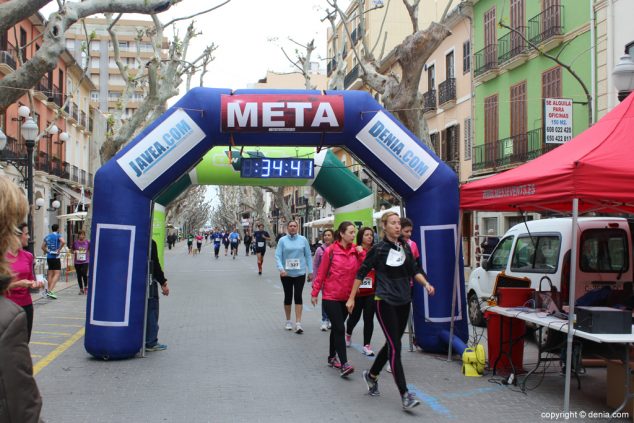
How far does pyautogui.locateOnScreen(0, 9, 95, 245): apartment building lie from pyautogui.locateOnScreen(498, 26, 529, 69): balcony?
53.4ft

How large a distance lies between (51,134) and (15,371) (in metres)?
37.3

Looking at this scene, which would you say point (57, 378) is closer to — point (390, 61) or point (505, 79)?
point (505, 79)

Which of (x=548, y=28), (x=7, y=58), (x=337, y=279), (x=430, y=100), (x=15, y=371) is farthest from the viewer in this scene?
(x=430, y=100)

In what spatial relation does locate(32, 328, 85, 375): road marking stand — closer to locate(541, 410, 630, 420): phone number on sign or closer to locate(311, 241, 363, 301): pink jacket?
locate(311, 241, 363, 301): pink jacket

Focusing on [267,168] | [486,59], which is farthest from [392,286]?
[486,59]

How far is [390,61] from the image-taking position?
126 ft

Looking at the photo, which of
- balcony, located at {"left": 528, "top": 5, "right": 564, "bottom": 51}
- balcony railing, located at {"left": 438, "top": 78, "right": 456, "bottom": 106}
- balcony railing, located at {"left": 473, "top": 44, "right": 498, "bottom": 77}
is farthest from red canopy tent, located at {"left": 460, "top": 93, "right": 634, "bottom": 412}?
balcony railing, located at {"left": 438, "top": 78, "right": 456, "bottom": 106}

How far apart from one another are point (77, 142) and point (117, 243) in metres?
38.6

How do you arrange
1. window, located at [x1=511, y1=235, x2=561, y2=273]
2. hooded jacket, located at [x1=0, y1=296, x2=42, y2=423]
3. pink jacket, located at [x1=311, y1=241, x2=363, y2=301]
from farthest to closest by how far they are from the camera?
window, located at [x1=511, y1=235, x2=561, y2=273] < pink jacket, located at [x1=311, y1=241, x2=363, y2=301] < hooded jacket, located at [x1=0, y1=296, x2=42, y2=423]

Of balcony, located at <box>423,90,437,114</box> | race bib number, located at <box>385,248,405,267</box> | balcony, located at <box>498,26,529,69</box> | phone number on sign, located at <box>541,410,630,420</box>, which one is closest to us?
phone number on sign, located at <box>541,410,630,420</box>

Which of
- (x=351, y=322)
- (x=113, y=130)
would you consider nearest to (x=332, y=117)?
(x=351, y=322)

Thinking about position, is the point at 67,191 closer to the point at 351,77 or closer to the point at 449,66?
the point at 351,77

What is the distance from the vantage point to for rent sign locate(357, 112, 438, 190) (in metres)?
9.05

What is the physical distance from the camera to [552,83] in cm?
2220
